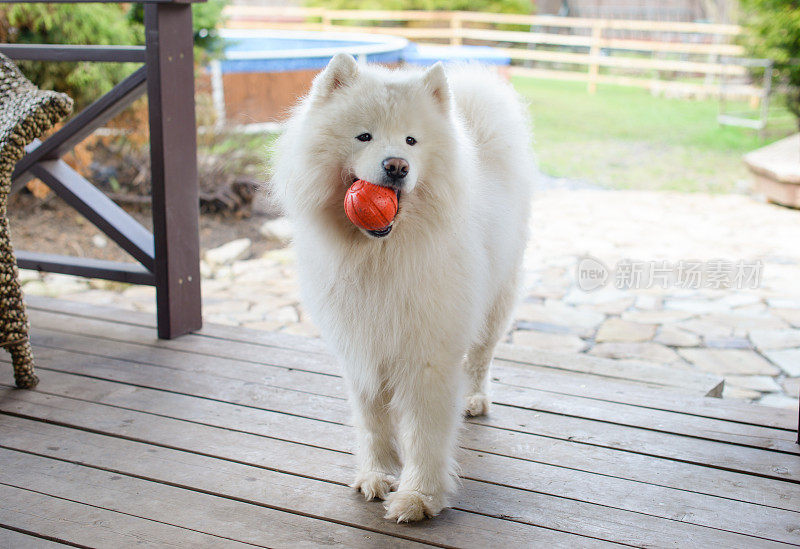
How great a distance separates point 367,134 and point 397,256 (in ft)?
1.11

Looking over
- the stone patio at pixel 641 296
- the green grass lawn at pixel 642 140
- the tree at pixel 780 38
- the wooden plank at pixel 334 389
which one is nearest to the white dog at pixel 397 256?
the wooden plank at pixel 334 389

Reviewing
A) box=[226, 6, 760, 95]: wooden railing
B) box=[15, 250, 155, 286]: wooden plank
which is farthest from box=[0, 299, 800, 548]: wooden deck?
Result: box=[226, 6, 760, 95]: wooden railing

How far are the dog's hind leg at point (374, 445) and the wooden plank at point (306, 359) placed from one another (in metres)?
0.78

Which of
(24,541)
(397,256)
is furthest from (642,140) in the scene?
(24,541)

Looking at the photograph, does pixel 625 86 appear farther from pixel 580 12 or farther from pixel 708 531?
pixel 708 531

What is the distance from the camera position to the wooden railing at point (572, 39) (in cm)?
1455

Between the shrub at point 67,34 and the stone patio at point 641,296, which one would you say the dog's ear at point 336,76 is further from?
the shrub at point 67,34

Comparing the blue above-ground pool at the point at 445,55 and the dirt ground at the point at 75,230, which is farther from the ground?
the blue above-ground pool at the point at 445,55

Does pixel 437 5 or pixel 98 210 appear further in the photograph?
pixel 437 5

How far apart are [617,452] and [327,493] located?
0.96 m

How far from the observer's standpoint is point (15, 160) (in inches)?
106

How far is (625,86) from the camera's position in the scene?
15414 millimetres

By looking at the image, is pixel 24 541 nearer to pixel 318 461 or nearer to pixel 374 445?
pixel 318 461

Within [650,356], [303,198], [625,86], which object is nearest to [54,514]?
[303,198]
